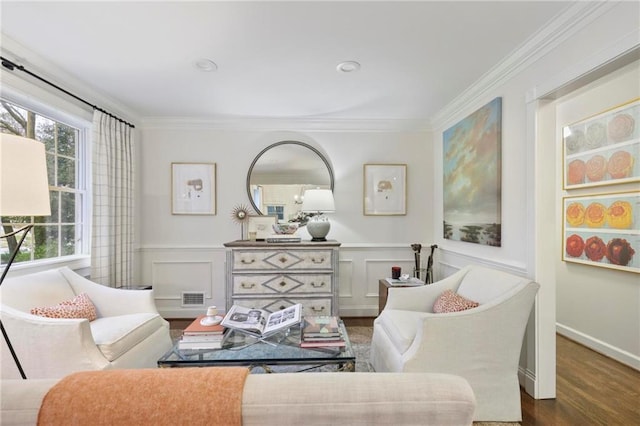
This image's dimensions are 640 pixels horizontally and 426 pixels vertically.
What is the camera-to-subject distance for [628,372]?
2.55m

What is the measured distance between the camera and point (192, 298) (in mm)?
3959

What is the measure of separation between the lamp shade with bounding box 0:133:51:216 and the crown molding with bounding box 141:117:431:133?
8.98ft

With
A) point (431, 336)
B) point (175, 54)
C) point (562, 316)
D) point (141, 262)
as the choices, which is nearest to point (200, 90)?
point (175, 54)

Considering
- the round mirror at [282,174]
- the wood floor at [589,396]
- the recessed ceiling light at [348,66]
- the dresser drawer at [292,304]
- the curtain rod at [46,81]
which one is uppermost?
the recessed ceiling light at [348,66]

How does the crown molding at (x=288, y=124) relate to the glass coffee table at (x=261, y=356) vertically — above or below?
above

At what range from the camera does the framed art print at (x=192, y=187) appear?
399 cm

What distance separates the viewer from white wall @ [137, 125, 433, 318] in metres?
3.98

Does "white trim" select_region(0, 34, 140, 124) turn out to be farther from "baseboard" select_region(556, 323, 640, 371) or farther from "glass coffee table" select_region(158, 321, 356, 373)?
"baseboard" select_region(556, 323, 640, 371)

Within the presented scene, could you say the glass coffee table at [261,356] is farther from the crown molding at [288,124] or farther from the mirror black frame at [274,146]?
the crown molding at [288,124]

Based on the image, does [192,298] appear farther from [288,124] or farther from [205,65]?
[205,65]

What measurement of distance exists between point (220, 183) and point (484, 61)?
3027 mm

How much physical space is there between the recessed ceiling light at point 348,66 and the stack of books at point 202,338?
2.10 metres

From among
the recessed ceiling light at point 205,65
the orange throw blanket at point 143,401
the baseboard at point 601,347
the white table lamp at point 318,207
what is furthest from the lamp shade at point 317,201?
the orange throw blanket at point 143,401

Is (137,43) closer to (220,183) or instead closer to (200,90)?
(200,90)
